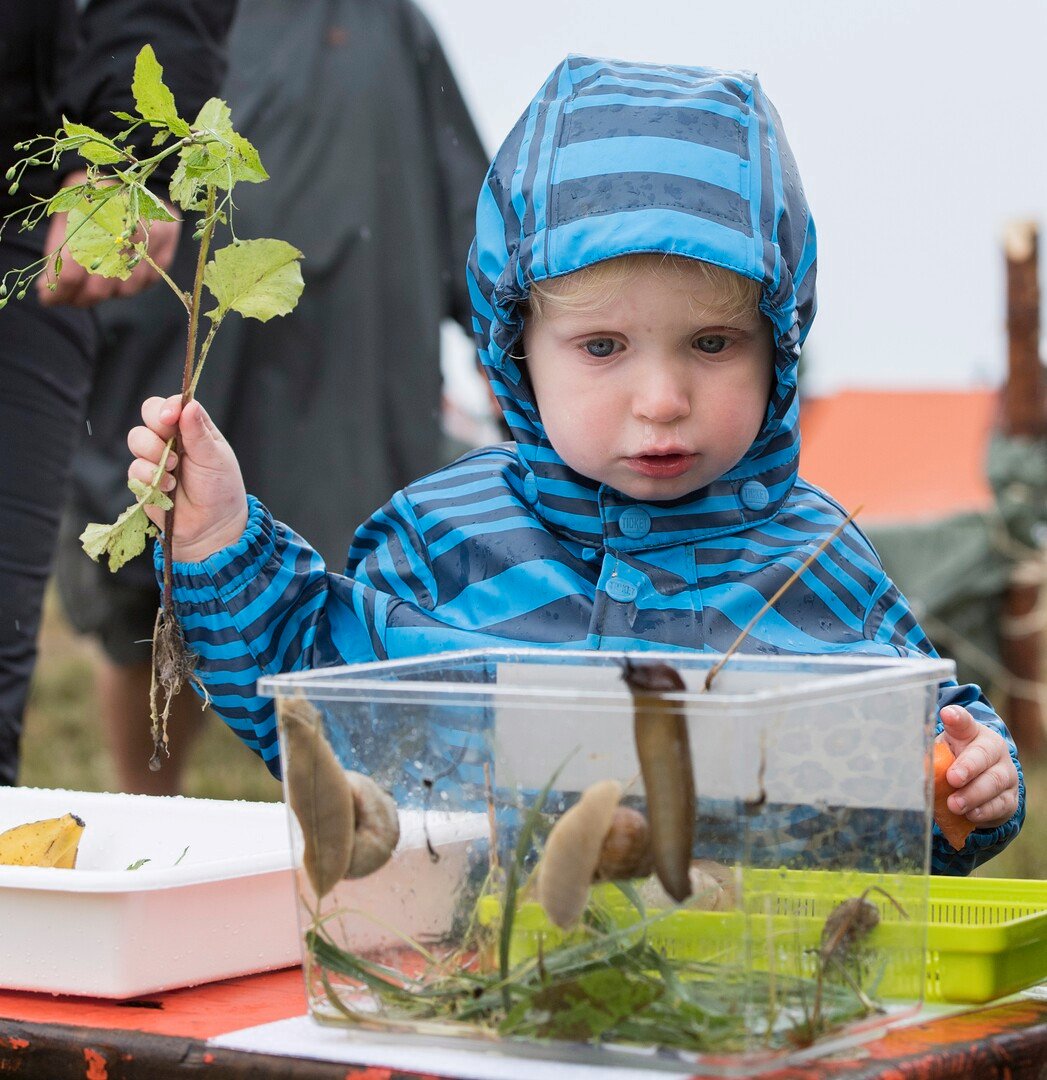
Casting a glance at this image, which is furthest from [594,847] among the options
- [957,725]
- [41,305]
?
[41,305]

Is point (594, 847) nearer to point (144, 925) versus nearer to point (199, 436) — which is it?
point (144, 925)

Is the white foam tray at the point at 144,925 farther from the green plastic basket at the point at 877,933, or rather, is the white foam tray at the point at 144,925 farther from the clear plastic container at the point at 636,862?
the green plastic basket at the point at 877,933

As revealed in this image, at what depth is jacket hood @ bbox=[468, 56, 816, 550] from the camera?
5.52 feet

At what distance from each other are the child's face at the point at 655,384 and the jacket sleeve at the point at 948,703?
9.9 inches

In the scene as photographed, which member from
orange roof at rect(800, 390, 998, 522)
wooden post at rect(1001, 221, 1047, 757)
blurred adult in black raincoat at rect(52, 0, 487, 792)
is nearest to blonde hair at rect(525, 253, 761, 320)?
blurred adult in black raincoat at rect(52, 0, 487, 792)

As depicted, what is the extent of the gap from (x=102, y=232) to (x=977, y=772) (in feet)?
2.86

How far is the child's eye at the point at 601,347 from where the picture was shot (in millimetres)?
1690

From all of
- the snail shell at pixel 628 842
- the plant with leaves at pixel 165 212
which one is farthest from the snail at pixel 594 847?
the plant with leaves at pixel 165 212

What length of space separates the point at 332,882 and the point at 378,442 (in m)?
3.05

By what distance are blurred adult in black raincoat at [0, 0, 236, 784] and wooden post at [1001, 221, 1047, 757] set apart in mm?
5396

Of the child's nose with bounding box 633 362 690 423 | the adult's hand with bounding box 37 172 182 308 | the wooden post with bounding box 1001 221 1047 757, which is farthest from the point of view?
the wooden post with bounding box 1001 221 1047 757

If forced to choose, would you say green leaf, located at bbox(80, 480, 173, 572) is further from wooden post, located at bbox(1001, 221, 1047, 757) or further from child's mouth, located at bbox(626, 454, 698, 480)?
wooden post, located at bbox(1001, 221, 1047, 757)

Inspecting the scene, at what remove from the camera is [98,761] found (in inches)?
241

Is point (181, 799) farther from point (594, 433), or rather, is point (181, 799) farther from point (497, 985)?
point (497, 985)
